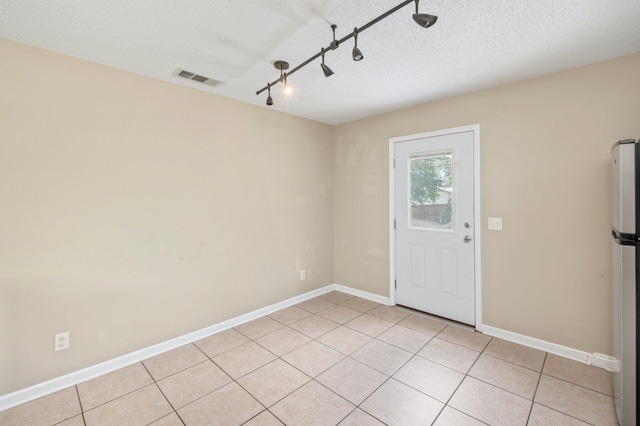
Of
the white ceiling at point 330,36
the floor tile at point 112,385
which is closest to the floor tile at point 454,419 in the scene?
the floor tile at point 112,385

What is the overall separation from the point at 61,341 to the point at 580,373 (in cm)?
399

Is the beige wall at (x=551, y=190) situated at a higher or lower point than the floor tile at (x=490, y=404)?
higher

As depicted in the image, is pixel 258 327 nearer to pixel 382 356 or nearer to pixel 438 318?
pixel 382 356

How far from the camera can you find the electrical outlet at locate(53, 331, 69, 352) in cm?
217

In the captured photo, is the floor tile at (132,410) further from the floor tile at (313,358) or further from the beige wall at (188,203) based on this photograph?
the floor tile at (313,358)

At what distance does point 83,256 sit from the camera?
7.50 ft

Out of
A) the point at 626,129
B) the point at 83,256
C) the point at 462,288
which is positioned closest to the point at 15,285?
the point at 83,256

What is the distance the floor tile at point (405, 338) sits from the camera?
2738 mm

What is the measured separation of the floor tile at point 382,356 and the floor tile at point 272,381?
1.83 feet

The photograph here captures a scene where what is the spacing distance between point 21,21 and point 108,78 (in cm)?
60

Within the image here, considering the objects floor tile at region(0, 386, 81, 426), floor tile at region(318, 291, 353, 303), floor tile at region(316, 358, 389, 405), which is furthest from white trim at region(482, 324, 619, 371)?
floor tile at region(0, 386, 81, 426)

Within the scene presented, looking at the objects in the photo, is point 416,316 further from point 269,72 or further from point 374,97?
point 269,72

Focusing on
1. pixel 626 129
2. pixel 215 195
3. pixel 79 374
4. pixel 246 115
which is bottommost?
pixel 79 374

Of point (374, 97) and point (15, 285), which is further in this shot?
point (374, 97)
